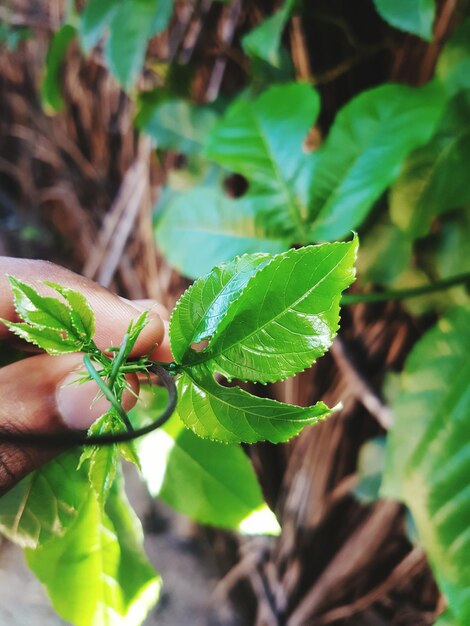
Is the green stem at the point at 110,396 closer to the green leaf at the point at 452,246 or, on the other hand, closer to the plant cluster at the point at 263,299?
the plant cluster at the point at 263,299

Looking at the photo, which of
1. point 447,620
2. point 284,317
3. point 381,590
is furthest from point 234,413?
point 381,590

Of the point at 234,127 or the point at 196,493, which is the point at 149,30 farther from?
the point at 196,493

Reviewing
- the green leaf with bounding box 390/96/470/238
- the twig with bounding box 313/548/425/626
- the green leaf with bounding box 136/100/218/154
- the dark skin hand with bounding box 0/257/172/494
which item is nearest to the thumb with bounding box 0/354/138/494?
the dark skin hand with bounding box 0/257/172/494

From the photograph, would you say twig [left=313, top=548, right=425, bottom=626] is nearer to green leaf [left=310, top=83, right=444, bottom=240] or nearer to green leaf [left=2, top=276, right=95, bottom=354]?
green leaf [left=310, top=83, right=444, bottom=240]

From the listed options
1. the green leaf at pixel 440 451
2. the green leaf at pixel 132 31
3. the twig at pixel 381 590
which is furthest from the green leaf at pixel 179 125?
the twig at pixel 381 590

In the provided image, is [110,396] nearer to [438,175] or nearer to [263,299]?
[263,299]

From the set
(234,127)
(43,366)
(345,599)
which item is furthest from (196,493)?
(345,599)
